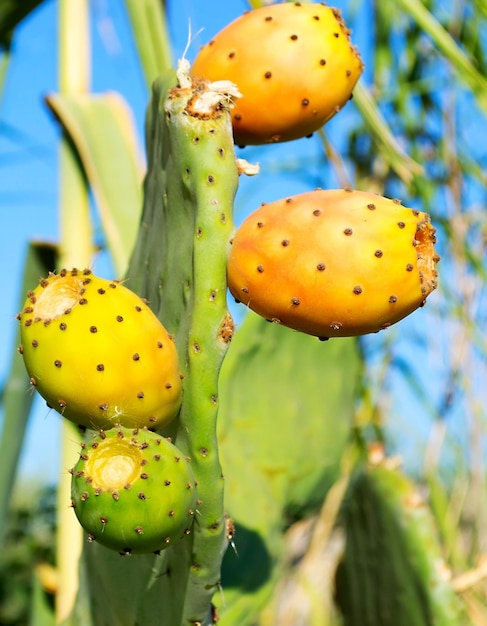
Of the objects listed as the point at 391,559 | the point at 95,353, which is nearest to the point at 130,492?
the point at 95,353

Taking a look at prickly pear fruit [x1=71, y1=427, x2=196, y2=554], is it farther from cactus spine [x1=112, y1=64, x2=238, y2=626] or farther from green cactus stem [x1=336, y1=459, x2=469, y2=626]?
green cactus stem [x1=336, y1=459, x2=469, y2=626]

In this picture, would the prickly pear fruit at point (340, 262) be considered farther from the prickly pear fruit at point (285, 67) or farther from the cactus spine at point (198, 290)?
the prickly pear fruit at point (285, 67)

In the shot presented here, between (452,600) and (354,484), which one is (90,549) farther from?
(354,484)

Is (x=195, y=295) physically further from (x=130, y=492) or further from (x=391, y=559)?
(x=391, y=559)

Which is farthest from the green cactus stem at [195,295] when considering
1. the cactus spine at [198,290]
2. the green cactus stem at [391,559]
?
the green cactus stem at [391,559]

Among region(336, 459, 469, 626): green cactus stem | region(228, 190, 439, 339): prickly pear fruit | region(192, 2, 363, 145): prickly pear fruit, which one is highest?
region(192, 2, 363, 145): prickly pear fruit

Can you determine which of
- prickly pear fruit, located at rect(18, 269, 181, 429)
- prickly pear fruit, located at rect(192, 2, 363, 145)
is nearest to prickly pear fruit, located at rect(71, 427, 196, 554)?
prickly pear fruit, located at rect(18, 269, 181, 429)

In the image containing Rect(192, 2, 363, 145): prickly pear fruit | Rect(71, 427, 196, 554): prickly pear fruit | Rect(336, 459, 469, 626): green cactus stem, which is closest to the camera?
Rect(71, 427, 196, 554): prickly pear fruit
